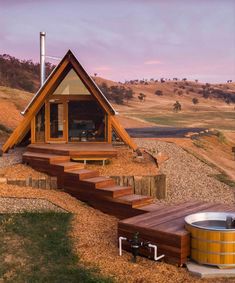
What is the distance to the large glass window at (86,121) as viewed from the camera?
59.2ft

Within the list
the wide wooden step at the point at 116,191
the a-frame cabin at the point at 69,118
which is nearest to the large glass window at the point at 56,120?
the a-frame cabin at the point at 69,118

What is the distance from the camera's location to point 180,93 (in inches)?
4486

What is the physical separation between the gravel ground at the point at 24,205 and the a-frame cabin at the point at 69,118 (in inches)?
218

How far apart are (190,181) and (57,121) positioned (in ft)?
20.1

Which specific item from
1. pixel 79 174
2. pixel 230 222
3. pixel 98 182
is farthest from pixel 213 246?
pixel 79 174

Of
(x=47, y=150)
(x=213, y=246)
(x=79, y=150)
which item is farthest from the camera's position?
(x=47, y=150)

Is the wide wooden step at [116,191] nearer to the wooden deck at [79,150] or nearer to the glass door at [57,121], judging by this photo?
the wooden deck at [79,150]

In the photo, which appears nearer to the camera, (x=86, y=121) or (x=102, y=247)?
(x=102, y=247)

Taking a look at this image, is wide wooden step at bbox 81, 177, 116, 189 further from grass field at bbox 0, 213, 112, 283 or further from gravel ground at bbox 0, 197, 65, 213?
grass field at bbox 0, 213, 112, 283

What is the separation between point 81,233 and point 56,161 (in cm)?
480

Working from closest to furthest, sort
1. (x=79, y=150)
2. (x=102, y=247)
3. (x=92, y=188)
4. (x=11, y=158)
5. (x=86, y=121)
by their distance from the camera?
(x=102, y=247) → (x=92, y=188) → (x=79, y=150) → (x=11, y=158) → (x=86, y=121)

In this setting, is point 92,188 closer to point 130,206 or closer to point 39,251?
point 130,206

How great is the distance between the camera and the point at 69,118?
1822cm

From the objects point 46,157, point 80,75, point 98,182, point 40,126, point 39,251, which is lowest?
point 39,251
